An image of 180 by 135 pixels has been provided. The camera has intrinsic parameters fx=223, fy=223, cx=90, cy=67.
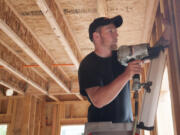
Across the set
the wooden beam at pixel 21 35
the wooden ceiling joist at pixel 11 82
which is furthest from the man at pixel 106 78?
the wooden ceiling joist at pixel 11 82

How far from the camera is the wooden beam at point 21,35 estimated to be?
2893 mm

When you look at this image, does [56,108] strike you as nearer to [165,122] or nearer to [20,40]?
[20,40]

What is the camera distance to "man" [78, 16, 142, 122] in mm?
1496

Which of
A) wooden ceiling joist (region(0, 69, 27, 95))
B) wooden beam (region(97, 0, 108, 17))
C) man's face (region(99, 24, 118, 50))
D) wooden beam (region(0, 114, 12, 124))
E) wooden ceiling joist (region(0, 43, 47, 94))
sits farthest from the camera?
wooden beam (region(0, 114, 12, 124))

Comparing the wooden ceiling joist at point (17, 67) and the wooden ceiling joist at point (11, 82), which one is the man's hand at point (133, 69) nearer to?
the wooden ceiling joist at point (17, 67)

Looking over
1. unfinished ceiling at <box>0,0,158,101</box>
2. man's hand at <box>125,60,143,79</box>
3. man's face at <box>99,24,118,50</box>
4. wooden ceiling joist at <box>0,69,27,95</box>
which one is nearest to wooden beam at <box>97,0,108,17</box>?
unfinished ceiling at <box>0,0,158,101</box>

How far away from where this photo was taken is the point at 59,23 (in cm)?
309

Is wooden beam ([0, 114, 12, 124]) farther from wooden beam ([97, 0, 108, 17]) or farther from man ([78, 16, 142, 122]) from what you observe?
man ([78, 16, 142, 122])

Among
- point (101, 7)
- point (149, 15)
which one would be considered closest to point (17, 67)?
point (101, 7)

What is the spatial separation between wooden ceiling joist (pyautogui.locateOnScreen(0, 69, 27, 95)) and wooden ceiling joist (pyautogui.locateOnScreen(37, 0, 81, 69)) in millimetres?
1885

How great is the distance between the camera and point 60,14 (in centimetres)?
320

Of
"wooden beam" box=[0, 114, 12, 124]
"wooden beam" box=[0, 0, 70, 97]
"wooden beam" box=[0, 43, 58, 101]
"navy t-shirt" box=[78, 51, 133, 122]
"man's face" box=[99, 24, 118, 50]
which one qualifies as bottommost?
"wooden beam" box=[0, 114, 12, 124]

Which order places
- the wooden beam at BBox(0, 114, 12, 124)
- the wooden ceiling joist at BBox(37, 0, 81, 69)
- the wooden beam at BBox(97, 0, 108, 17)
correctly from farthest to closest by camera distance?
the wooden beam at BBox(0, 114, 12, 124) → the wooden beam at BBox(97, 0, 108, 17) → the wooden ceiling joist at BBox(37, 0, 81, 69)

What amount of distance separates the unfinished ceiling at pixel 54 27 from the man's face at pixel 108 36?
3.59ft
